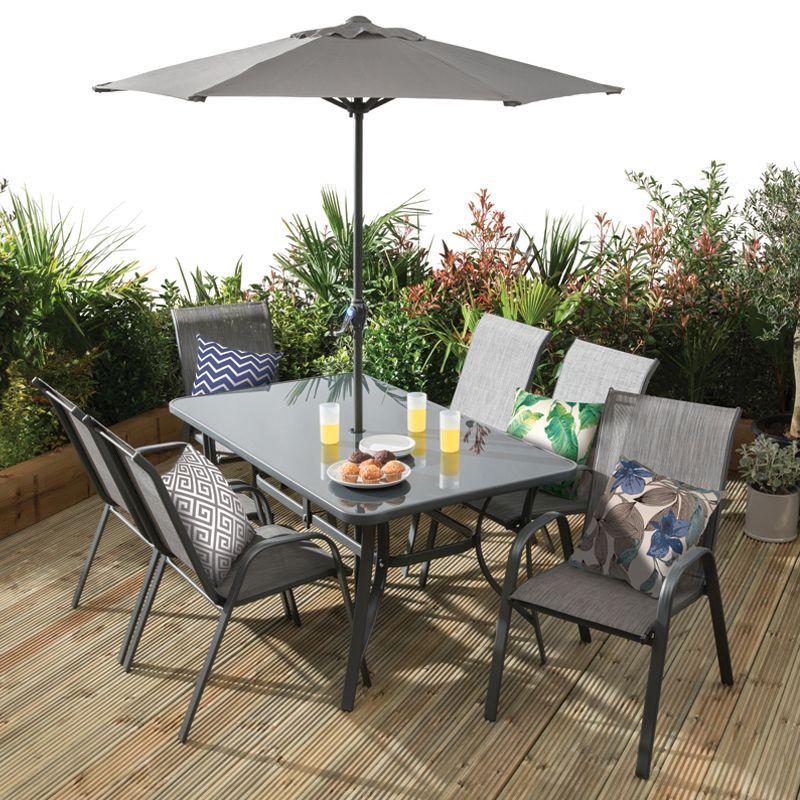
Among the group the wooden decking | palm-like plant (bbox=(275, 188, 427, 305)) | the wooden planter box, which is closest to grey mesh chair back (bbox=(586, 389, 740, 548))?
the wooden decking

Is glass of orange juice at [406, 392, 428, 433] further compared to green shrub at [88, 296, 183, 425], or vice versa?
green shrub at [88, 296, 183, 425]

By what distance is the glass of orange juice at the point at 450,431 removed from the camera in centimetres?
381

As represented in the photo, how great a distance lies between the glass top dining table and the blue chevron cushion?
41 cm

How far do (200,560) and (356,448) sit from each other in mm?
852

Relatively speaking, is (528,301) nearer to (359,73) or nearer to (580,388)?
(580,388)

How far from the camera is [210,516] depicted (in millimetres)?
3438

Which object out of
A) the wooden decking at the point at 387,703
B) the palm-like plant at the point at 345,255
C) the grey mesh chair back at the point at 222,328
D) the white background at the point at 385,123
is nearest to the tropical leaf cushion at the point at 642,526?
the wooden decking at the point at 387,703

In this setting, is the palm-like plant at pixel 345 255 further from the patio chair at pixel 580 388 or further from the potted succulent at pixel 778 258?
the potted succulent at pixel 778 258

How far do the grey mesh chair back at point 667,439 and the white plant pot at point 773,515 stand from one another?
4.43 ft

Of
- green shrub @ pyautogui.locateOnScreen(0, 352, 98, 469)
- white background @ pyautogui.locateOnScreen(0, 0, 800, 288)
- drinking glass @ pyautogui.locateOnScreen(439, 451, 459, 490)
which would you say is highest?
white background @ pyautogui.locateOnScreen(0, 0, 800, 288)

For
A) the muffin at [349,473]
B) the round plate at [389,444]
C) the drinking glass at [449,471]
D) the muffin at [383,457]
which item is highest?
the muffin at [383,457]

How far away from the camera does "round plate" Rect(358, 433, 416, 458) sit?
3818 millimetres

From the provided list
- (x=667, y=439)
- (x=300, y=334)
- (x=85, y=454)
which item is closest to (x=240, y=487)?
(x=85, y=454)

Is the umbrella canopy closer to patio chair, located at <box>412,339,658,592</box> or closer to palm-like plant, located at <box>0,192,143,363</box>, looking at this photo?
patio chair, located at <box>412,339,658,592</box>
